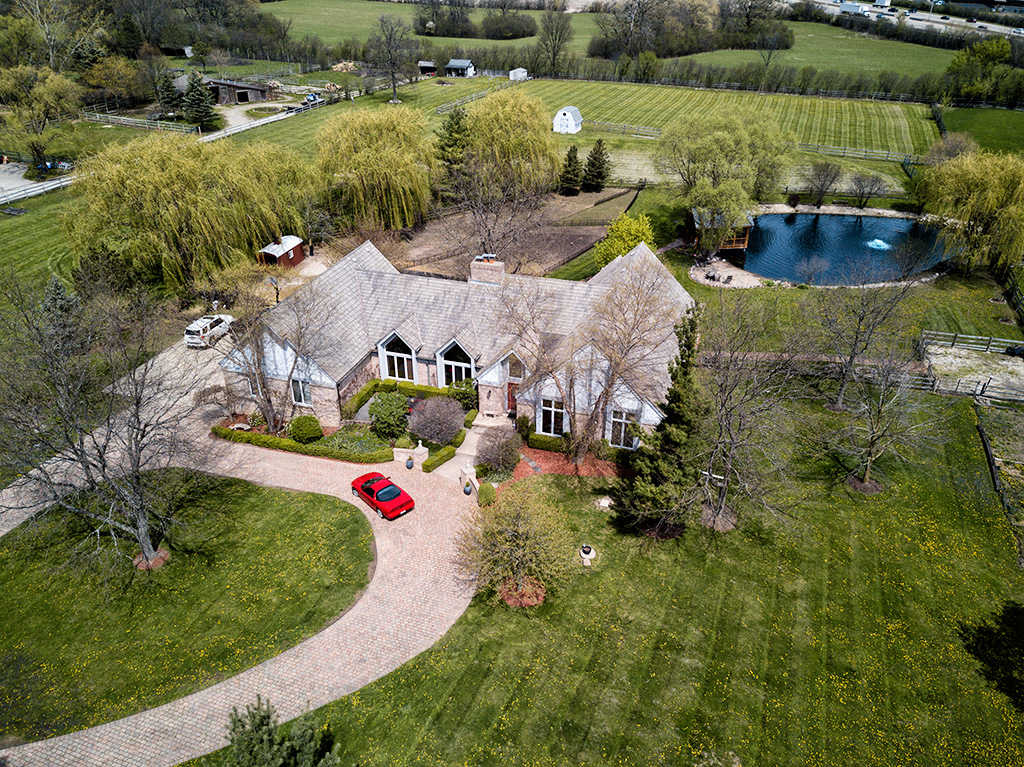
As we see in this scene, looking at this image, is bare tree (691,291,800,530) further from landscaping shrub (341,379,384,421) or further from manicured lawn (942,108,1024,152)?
manicured lawn (942,108,1024,152)

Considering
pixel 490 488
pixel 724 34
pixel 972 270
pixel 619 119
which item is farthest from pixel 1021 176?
pixel 724 34

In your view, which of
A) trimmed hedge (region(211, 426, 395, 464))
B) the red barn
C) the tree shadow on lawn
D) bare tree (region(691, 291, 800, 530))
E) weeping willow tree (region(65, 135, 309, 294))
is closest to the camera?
the tree shadow on lawn

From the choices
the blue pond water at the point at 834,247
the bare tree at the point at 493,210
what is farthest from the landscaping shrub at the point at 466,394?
the blue pond water at the point at 834,247

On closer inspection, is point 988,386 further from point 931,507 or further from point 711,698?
point 711,698

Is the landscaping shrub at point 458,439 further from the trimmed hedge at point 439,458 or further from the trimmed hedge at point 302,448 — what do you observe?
the trimmed hedge at point 302,448

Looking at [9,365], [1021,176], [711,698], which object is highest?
[1021,176]

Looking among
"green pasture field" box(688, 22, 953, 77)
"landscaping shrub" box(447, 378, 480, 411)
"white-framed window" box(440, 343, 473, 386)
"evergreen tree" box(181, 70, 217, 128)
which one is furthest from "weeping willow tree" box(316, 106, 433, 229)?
"green pasture field" box(688, 22, 953, 77)
